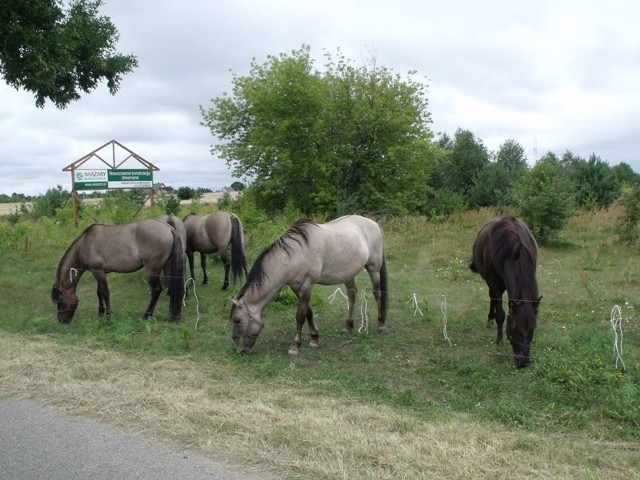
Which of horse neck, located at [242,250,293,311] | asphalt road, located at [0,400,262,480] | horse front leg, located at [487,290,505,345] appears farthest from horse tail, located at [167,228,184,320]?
horse front leg, located at [487,290,505,345]

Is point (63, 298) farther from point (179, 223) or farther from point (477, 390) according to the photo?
point (477, 390)

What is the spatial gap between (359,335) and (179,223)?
483cm

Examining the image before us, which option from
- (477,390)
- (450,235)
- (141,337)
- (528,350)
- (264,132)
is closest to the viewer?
(477,390)

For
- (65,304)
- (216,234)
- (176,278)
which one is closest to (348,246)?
(176,278)

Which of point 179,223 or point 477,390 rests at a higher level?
point 179,223

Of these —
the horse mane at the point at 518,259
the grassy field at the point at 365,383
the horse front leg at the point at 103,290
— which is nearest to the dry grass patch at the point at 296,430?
the grassy field at the point at 365,383

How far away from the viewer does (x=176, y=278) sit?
9391mm

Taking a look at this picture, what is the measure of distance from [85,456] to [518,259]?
511 centimetres

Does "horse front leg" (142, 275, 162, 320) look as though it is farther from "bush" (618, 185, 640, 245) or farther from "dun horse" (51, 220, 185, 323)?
"bush" (618, 185, 640, 245)

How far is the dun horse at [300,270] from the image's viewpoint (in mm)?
7348

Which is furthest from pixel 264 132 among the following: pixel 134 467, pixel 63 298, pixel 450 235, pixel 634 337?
pixel 134 467

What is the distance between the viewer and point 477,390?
18.8 ft

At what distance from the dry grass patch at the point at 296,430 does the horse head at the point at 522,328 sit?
168 centimetres

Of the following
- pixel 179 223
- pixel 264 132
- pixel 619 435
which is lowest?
pixel 619 435
